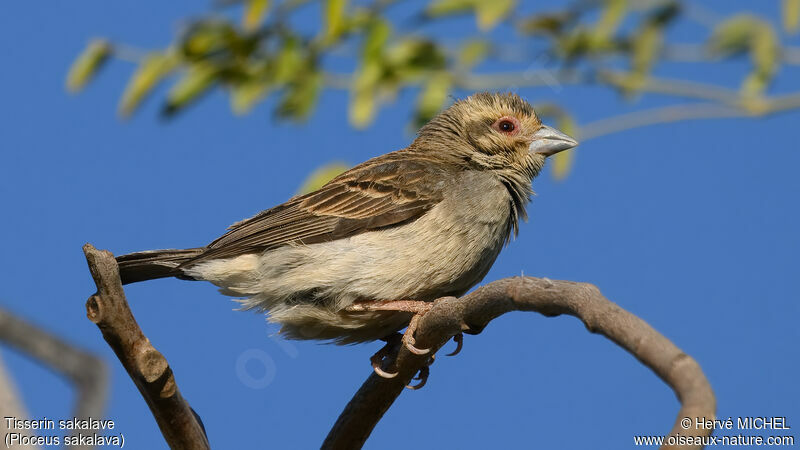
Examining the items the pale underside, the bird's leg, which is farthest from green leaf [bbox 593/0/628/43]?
the bird's leg

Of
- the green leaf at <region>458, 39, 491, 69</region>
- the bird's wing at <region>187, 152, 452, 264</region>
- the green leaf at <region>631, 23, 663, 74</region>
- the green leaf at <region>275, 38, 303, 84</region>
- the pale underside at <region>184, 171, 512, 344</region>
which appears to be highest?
the green leaf at <region>631, 23, 663, 74</region>

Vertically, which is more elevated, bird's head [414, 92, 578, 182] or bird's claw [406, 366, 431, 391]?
bird's head [414, 92, 578, 182]

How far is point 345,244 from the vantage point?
529cm

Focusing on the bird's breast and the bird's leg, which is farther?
the bird's breast

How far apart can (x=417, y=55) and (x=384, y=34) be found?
0.30 meters

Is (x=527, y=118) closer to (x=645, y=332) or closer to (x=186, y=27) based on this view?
(x=186, y=27)

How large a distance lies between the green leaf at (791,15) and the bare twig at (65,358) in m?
3.86

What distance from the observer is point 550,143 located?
5.80 m

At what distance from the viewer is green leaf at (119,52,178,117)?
5.96 m

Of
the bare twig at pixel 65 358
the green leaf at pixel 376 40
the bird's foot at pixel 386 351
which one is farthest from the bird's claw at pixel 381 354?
the bare twig at pixel 65 358

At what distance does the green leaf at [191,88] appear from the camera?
586cm

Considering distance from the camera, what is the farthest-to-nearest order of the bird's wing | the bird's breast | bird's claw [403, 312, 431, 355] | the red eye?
the red eye → the bird's wing → the bird's breast → bird's claw [403, 312, 431, 355]

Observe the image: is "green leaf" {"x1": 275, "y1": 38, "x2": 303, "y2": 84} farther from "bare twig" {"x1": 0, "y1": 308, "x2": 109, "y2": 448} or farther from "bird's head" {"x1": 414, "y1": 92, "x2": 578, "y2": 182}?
"bare twig" {"x1": 0, "y1": 308, "x2": 109, "y2": 448}

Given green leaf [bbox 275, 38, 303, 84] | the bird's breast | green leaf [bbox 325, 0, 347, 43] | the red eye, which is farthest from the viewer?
the red eye
